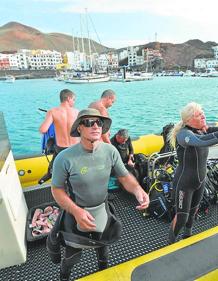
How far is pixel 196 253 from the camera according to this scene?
1585mm

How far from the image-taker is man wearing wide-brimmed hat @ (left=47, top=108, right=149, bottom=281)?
1474 millimetres

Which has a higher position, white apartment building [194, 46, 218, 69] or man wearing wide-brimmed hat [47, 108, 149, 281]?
man wearing wide-brimmed hat [47, 108, 149, 281]

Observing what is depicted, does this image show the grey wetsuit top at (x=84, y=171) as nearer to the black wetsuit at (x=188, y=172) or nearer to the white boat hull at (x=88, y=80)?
the black wetsuit at (x=188, y=172)

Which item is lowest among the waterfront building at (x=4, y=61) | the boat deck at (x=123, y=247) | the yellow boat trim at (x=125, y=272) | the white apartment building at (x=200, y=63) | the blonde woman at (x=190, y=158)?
the white apartment building at (x=200, y=63)

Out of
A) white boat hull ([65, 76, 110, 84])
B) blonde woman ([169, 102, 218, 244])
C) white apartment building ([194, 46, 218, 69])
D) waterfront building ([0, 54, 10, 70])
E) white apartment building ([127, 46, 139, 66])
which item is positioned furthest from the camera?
white apartment building ([127, 46, 139, 66])

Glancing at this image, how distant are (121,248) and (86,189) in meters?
1.27

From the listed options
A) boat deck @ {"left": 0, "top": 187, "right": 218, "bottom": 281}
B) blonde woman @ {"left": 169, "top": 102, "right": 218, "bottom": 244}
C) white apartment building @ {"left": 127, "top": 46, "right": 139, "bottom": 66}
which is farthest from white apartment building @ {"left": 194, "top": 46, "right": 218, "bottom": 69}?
blonde woman @ {"left": 169, "top": 102, "right": 218, "bottom": 244}

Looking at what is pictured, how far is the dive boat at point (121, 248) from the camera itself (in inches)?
57.7

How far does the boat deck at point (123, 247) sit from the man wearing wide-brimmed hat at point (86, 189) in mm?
616

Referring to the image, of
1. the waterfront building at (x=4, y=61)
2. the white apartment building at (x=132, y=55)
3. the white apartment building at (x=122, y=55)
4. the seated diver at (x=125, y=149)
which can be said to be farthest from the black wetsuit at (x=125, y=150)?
the white apartment building at (x=122, y=55)

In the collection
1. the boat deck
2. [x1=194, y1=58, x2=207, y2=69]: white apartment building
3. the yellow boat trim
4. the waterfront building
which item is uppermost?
the yellow boat trim

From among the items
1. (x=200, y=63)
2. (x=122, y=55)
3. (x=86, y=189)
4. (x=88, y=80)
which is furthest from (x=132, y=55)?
(x=86, y=189)

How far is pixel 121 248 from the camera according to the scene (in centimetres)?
250

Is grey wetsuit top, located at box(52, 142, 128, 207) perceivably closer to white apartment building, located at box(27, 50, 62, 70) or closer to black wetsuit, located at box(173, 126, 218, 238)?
black wetsuit, located at box(173, 126, 218, 238)
